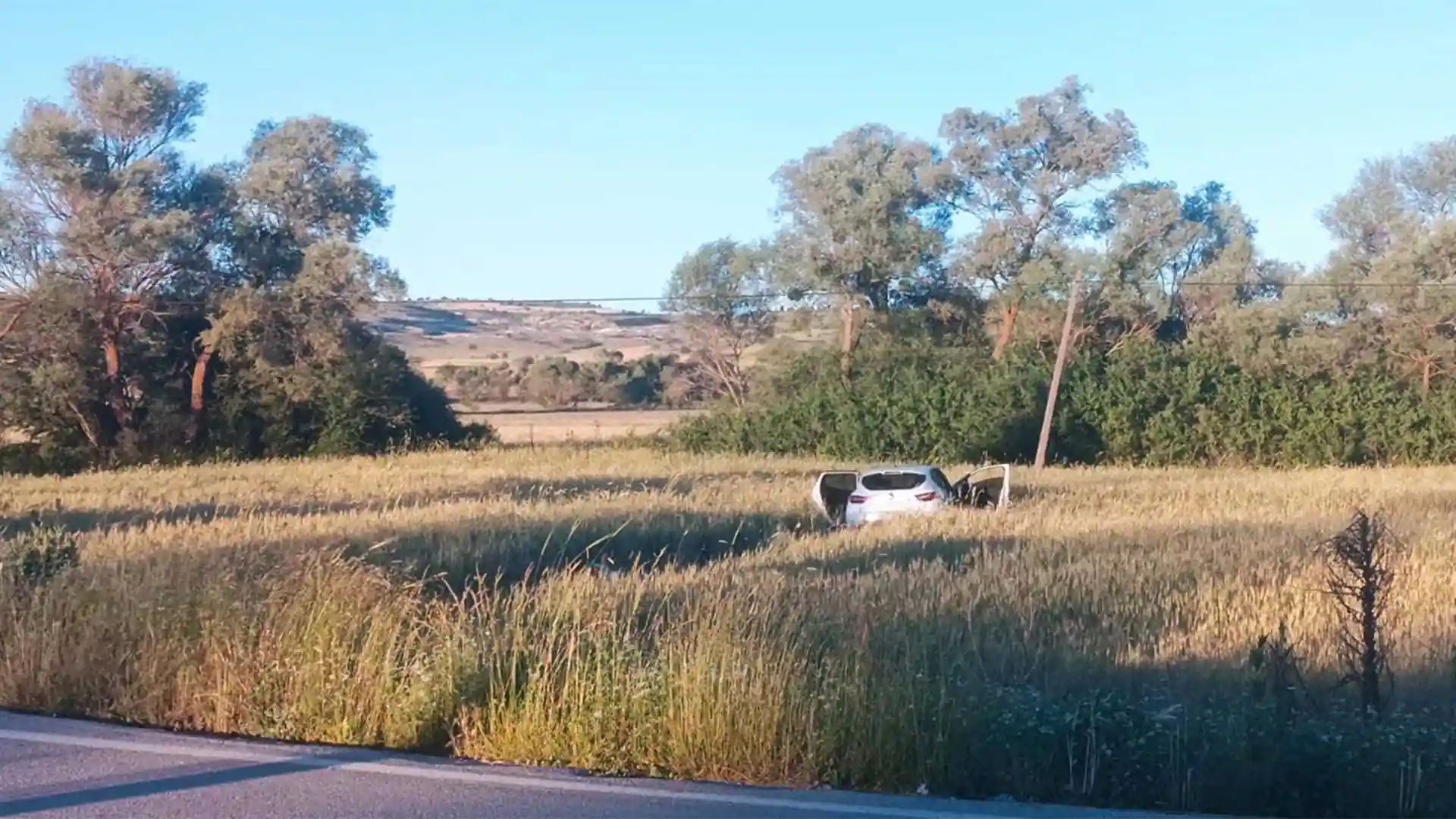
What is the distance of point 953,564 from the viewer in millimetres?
16172

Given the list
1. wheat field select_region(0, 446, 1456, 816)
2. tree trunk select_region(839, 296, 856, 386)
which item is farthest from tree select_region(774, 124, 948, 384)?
wheat field select_region(0, 446, 1456, 816)

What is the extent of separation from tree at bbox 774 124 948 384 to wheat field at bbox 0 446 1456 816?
41.0 meters

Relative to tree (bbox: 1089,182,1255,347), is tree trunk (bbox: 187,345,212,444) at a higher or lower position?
lower

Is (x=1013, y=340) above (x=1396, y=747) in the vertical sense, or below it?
above

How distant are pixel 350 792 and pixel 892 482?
19.2m

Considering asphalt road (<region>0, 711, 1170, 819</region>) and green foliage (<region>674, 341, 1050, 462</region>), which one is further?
green foliage (<region>674, 341, 1050, 462</region>)

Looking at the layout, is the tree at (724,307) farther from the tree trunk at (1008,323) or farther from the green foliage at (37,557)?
the green foliage at (37,557)

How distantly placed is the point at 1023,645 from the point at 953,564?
6.13 metres

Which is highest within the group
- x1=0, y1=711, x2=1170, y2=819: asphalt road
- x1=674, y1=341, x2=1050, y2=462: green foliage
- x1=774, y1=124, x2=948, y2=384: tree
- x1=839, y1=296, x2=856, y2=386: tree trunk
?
x1=774, y1=124, x2=948, y2=384: tree

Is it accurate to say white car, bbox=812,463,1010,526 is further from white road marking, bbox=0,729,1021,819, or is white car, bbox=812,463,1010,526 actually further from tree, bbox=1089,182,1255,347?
tree, bbox=1089,182,1255,347

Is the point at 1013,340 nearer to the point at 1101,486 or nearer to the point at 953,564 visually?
the point at 1101,486

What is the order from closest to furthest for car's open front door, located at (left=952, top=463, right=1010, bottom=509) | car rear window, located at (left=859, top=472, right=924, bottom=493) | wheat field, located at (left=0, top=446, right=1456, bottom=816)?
wheat field, located at (left=0, top=446, right=1456, bottom=816) → car rear window, located at (left=859, top=472, right=924, bottom=493) → car's open front door, located at (left=952, top=463, right=1010, bottom=509)

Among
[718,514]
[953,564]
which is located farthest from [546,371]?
[953,564]

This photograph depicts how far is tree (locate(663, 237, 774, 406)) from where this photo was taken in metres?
63.8
